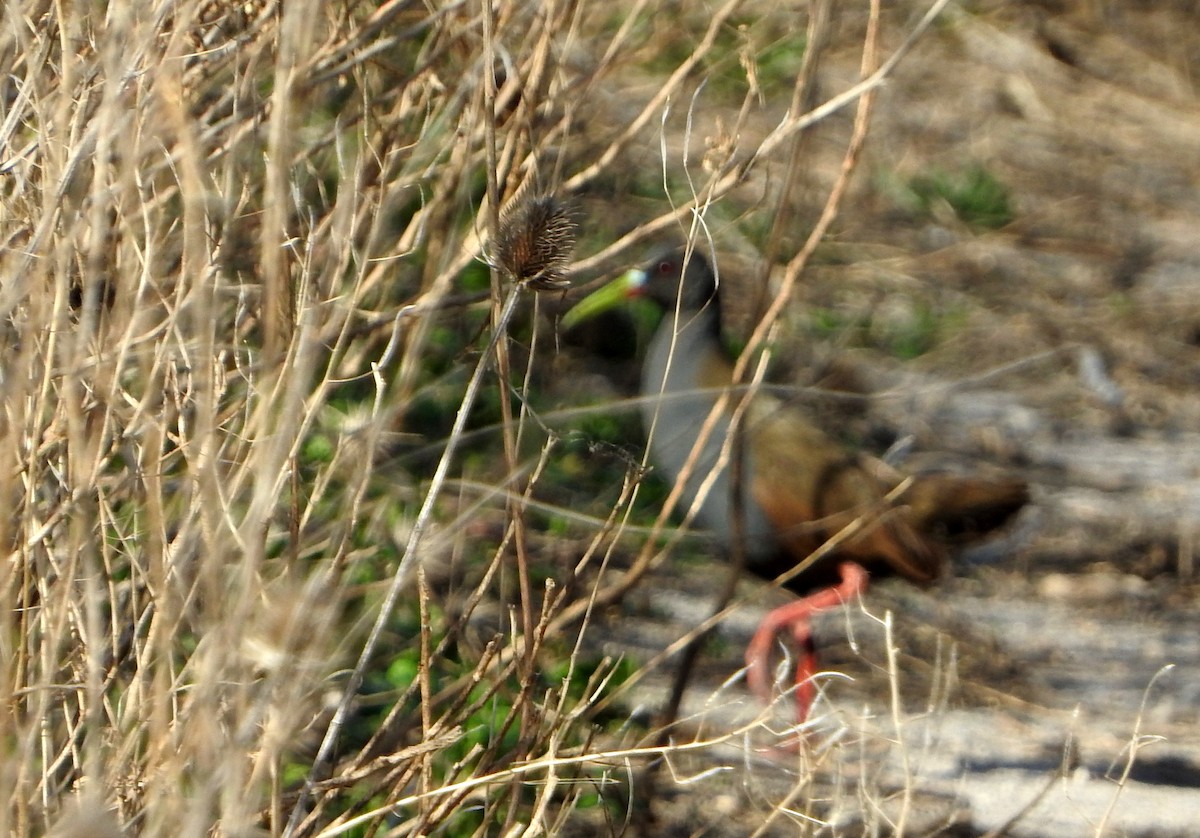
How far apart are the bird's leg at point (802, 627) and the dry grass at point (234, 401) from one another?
0.66 meters

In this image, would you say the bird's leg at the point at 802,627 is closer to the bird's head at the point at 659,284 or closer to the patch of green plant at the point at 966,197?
the bird's head at the point at 659,284

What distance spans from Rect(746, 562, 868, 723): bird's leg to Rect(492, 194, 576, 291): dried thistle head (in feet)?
7.42

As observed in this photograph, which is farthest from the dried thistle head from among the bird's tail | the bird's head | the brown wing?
the bird's tail

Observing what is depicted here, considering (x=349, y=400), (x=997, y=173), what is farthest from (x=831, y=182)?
(x=349, y=400)

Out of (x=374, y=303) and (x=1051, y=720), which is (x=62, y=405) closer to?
(x=374, y=303)

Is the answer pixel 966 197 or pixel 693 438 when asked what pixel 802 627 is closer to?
pixel 693 438

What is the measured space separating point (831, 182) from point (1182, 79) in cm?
277

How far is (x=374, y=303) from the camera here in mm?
3688

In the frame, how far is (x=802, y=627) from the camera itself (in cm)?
452

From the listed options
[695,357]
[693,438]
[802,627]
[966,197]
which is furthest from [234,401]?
[966,197]

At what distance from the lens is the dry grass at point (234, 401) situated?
5.67 ft

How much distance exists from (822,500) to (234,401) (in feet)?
6.74

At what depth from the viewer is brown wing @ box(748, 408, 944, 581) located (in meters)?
4.44

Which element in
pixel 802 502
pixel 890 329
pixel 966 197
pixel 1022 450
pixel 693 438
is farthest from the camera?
pixel 966 197
